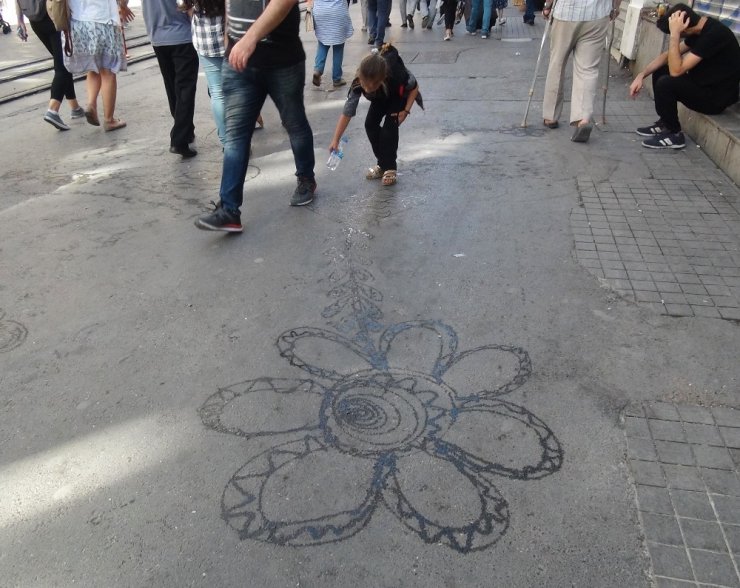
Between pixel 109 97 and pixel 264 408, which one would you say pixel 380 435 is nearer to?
pixel 264 408

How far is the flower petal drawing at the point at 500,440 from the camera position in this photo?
7.52ft

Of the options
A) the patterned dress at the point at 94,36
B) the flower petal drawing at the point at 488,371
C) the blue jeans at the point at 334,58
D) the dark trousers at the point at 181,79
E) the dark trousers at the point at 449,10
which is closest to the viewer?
the flower petal drawing at the point at 488,371

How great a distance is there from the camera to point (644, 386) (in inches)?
105

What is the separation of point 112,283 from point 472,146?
3672 millimetres

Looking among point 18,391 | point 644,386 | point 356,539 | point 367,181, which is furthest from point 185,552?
point 367,181

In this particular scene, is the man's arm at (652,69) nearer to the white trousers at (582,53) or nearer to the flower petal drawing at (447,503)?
the white trousers at (582,53)

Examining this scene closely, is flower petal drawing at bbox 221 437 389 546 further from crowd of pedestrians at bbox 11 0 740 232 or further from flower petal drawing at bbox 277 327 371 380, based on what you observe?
crowd of pedestrians at bbox 11 0 740 232

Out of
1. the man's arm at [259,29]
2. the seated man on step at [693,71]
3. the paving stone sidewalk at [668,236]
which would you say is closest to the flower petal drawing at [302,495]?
the paving stone sidewalk at [668,236]

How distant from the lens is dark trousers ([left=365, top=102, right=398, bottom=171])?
4.87 meters

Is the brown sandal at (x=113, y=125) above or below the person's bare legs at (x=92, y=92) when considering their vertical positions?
below

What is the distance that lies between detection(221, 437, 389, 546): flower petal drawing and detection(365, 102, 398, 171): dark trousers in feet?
10.2

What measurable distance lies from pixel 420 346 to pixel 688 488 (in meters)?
1.30

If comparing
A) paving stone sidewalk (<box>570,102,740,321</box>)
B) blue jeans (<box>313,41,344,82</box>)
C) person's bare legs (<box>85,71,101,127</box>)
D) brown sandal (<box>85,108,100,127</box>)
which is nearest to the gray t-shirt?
person's bare legs (<box>85,71,101,127</box>)

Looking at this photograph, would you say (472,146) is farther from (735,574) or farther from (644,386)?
(735,574)
